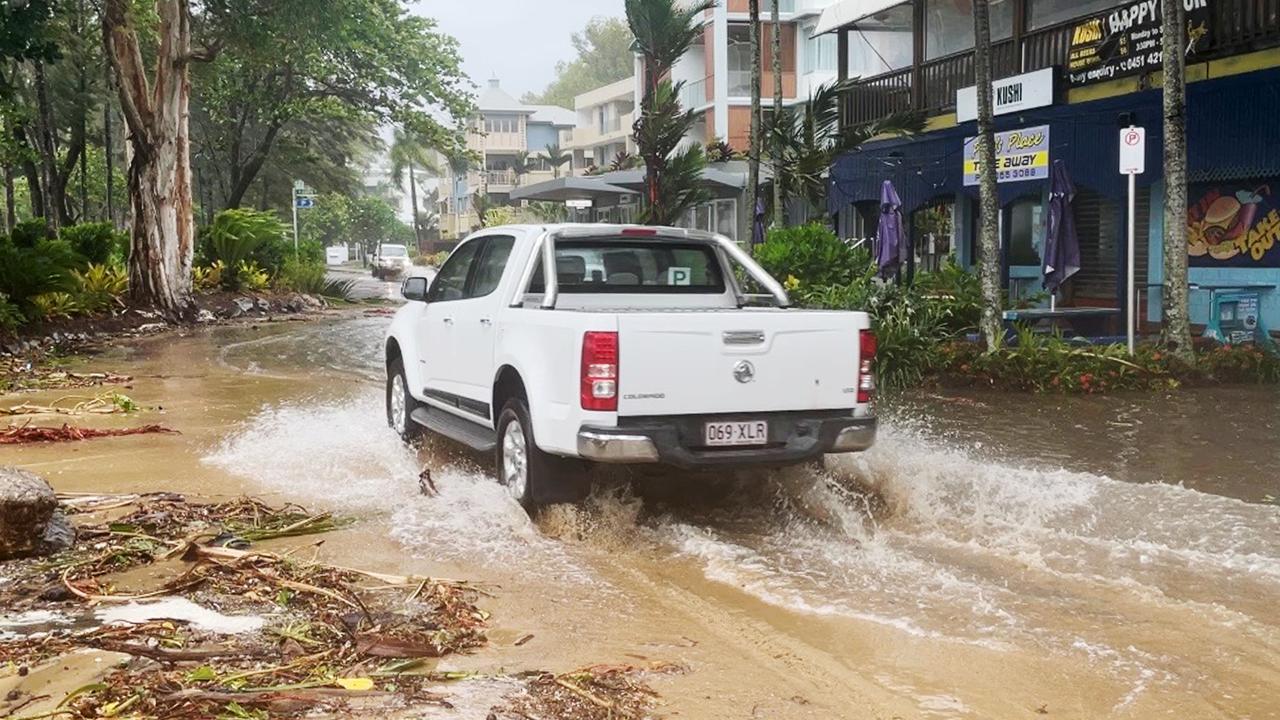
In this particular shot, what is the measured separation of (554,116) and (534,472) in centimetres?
8819

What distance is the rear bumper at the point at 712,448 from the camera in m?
6.34

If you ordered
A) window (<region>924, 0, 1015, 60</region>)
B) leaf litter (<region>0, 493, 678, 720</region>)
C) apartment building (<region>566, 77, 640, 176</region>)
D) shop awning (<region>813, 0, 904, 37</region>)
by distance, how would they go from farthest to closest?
apartment building (<region>566, 77, 640, 176</region>), window (<region>924, 0, 1015, 60</region>), shop awning (<region>813, 0, 904, 37</region>), leaf litter (<region>0, 493, 678, 720</region>)

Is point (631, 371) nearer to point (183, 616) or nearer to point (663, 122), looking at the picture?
point (183, 616)

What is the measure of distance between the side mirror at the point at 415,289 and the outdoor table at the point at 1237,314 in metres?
10.7

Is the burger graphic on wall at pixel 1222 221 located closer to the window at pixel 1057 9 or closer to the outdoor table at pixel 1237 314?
the outdoor table at pixel 1237 314

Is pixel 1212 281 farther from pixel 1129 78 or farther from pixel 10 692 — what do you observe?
pixel 10 692

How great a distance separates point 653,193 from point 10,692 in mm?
17550

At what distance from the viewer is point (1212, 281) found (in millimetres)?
17453

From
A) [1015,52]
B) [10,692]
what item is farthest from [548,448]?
[1015,52]

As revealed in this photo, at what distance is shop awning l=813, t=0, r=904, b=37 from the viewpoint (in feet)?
76.4

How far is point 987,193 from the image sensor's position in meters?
14.6

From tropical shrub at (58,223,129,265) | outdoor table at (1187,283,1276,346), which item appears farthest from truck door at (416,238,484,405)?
Answer: tropical shrub at (58,223,129,265)

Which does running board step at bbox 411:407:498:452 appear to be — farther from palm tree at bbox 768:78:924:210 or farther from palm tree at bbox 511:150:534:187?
palm tree at bbox 511:150:534:187

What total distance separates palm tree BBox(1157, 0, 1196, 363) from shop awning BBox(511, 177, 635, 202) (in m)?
18.7
